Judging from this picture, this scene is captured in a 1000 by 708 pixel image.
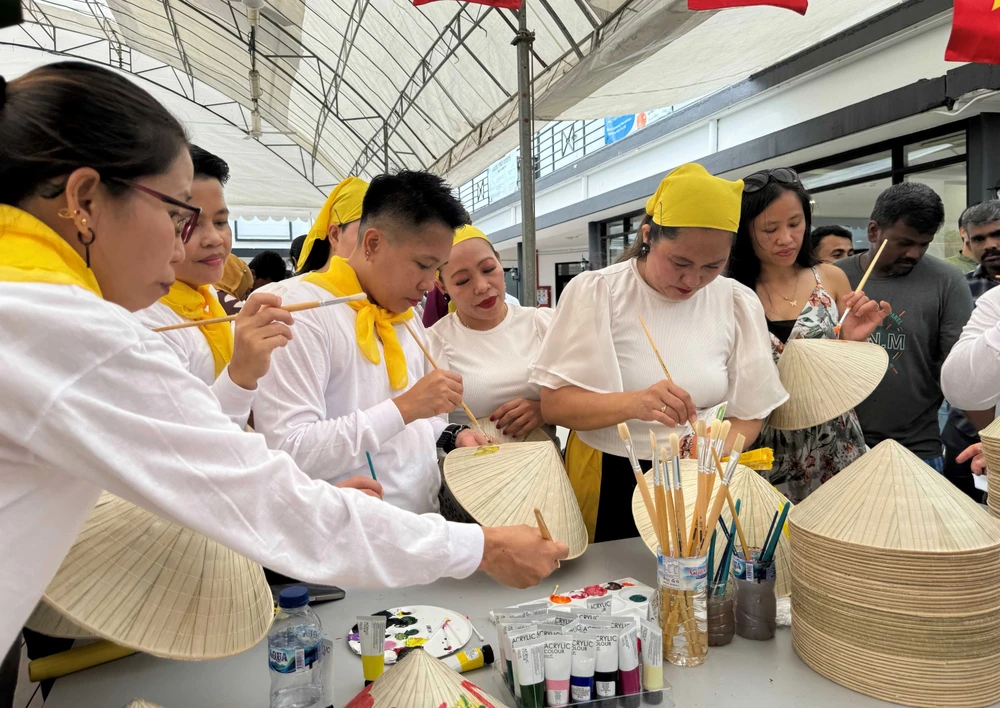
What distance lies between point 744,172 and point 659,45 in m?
4.63

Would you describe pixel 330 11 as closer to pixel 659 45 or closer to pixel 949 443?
pixel 659 45

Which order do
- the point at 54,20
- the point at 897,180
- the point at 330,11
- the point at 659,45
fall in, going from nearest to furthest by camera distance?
the point at 659,45 → the point at 897,180 → the point at 330,11 → the point at 54,20

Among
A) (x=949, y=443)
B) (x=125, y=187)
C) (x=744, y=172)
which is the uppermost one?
(x=744, y=172)

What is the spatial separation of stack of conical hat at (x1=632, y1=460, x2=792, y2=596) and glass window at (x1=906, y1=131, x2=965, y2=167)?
4.96 metres

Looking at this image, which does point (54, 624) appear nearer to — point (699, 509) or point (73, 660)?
point (73, 660)

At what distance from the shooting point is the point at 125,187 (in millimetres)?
831

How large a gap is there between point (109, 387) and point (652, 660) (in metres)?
0.85

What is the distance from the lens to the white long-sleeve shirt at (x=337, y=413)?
1536 millimetres

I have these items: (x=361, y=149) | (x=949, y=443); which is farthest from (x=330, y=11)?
(x=949, y=443)

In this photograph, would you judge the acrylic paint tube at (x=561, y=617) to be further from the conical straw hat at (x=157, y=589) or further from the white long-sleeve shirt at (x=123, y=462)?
the conical straw hat at (x=157, y=589)

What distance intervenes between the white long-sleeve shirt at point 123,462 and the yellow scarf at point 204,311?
1.11 metres

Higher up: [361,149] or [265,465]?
[361,149]

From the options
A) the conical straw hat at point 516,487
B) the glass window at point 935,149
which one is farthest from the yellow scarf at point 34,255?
the glass window at point 935,149

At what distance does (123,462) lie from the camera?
73cm
